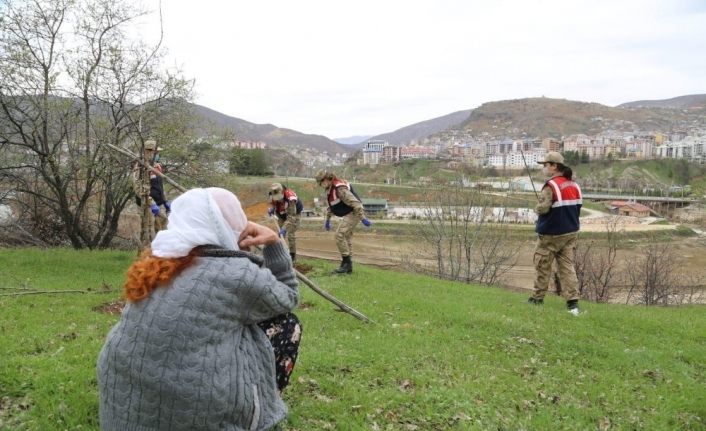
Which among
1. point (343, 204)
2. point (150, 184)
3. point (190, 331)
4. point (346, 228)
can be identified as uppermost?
point (150, 184)

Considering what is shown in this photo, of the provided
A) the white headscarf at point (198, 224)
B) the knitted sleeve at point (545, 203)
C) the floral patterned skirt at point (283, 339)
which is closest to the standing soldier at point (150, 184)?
the floral patterned skirt at point (283, 339)

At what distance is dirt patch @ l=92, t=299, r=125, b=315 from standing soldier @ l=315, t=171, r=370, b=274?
16.5 ft

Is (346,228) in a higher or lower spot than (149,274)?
lower

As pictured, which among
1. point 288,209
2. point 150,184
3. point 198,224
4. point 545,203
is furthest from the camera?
point 288,209

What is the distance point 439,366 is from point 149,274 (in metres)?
4.58

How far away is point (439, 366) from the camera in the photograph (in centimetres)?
650

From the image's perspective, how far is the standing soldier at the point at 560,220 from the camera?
9273 millimetres

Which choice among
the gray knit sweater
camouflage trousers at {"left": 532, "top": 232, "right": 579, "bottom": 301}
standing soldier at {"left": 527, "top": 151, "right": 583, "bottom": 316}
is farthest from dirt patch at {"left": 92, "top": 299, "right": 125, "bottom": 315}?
standing soldier at {"left": 527, "top": 151, "right": 583, "bottom": 316}

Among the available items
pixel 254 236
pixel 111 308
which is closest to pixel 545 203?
pixel 254 236

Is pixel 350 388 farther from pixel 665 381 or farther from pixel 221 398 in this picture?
pixel 665 381

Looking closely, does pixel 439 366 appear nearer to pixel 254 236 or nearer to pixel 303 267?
pixel 254 236

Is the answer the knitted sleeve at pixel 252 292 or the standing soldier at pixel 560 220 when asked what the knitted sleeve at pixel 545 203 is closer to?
the standing soldier at pixel 560 220

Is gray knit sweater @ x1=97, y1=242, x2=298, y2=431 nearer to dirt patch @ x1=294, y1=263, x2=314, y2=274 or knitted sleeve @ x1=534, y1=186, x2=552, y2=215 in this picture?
knitted sleeve @ x1=534, y1=186, x2=552, y2=215

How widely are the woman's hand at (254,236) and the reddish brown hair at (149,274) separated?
69 centimetres
